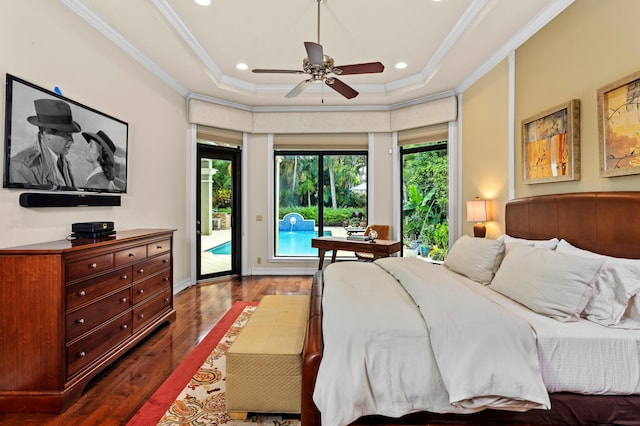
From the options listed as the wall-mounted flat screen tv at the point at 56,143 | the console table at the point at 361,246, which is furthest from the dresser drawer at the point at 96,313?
the console table at the point at 361,246

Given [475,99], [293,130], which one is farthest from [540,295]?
[293,130]

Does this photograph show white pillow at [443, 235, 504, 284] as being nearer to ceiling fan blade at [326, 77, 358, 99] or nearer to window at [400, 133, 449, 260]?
ceiling fan blade at [326, 77, 358, 99]

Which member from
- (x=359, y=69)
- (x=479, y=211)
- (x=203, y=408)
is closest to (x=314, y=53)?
(x=359, y=69)

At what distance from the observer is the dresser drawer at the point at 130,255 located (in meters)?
2.58

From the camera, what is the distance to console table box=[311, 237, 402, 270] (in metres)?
4.41

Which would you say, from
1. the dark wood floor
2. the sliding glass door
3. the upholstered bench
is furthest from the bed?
the sliding glass door

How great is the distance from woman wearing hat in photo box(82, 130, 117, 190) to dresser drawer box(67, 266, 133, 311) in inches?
35.8

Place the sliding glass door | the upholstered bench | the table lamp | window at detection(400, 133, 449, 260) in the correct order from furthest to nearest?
the sliding glass door < window at detection(400, 133, 449, 260) < the table lamp < the upholstered bench

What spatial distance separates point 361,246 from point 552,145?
99.3 inches

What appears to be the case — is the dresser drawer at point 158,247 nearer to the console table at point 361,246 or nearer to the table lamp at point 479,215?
the console table at point 361,246

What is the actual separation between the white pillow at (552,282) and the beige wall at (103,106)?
Answer: 3437 millimetres

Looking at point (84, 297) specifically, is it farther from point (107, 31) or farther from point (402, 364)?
point (107, 31)

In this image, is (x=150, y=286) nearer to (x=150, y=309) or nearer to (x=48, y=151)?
(x=150, y=309)

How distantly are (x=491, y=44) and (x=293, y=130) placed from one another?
10.4 ft
